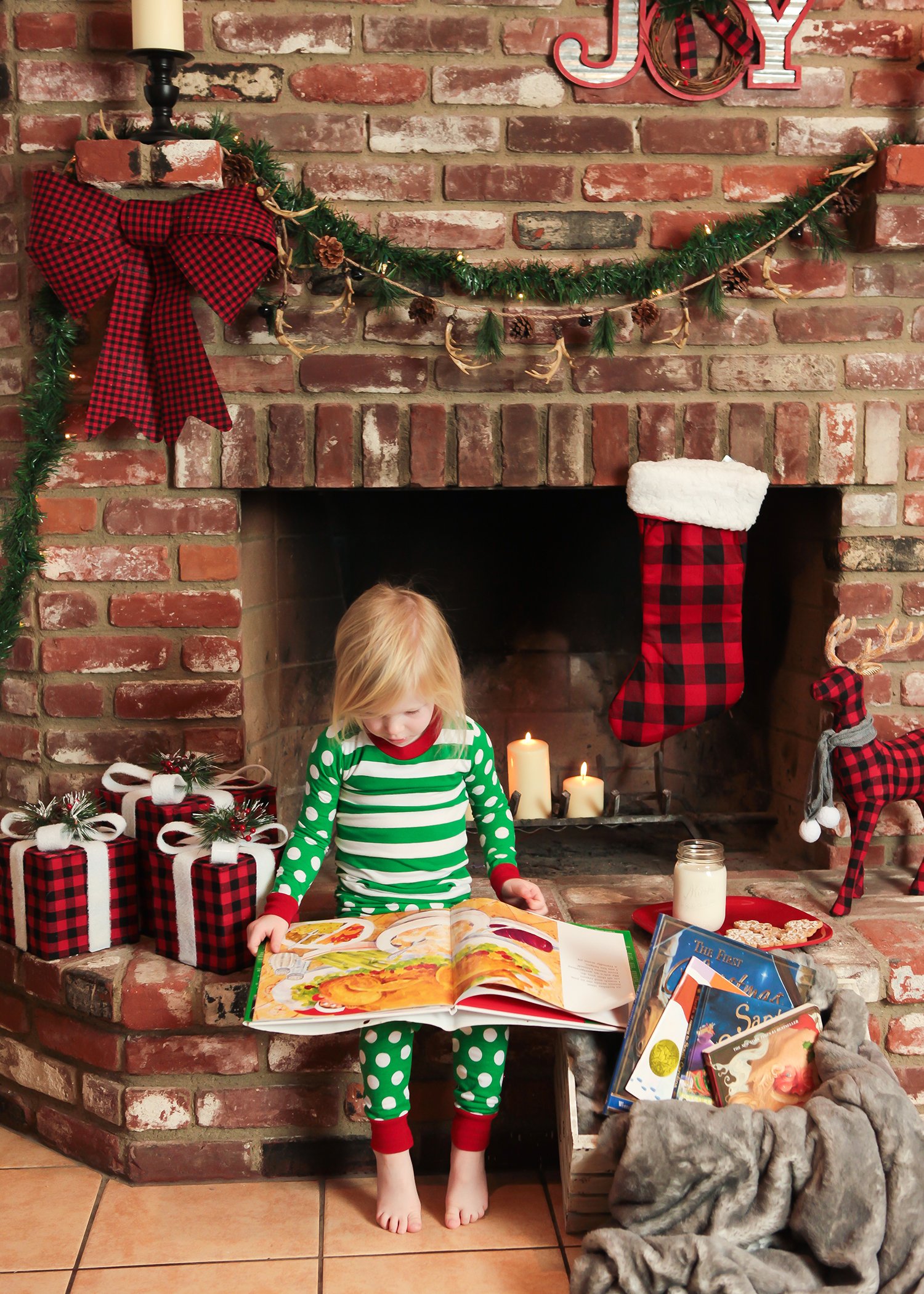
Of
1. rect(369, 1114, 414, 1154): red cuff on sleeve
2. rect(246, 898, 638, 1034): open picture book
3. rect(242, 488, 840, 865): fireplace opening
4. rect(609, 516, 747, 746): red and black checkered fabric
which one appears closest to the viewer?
rect(246, 898, 638, 1034): open picture book

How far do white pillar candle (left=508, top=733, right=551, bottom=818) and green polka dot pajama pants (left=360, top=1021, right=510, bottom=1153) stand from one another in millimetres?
754

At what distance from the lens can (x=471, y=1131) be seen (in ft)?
5.01

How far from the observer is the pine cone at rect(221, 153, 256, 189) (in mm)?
1753

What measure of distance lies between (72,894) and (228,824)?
0.26 meters

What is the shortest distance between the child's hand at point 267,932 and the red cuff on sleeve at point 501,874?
335 millimetres

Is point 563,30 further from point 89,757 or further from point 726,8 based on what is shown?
point 89,757

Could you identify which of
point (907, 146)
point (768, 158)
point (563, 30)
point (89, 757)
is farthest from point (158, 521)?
point (907, 146)

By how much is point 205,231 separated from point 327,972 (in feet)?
3.65

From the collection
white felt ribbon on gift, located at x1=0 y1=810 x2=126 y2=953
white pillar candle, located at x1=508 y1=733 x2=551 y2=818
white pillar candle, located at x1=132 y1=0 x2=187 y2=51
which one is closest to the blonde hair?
white felt ribbon on gift, located at x1=0 y1=810 x2=126 y2=953

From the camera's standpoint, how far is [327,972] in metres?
1.45

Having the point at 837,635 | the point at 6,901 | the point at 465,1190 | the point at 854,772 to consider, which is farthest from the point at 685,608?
the point at 6,901

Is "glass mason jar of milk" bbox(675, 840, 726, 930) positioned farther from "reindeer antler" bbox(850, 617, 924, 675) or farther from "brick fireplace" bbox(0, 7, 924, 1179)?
"reindeer antler" bbox(850, 617, 924, 675)

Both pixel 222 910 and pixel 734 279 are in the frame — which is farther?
pixel 734 279

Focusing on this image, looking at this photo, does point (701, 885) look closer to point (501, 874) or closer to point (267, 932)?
point (501, 874)
